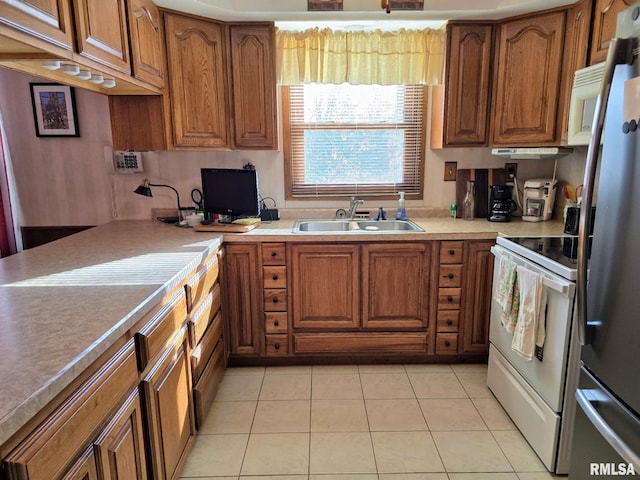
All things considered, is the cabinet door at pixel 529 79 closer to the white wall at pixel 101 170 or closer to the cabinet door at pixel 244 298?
the white wall at pixel 101 170

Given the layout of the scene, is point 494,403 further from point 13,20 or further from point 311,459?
point 13,20

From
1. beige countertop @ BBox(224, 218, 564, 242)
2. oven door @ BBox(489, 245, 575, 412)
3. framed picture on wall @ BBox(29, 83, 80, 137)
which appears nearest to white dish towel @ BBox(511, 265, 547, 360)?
oven door @ BBox(489, 245, 575, 412)

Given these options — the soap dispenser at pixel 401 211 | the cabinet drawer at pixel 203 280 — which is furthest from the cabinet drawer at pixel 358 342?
the soap dispenser at pixel 401 211

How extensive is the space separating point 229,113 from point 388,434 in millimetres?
2123

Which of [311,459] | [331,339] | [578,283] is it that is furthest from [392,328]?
[578,283]

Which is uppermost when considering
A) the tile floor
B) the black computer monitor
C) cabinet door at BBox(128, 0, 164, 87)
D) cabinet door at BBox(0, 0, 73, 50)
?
cabinet door at BBox(128, 0, 164, 87)

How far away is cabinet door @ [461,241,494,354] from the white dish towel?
2.02 feet

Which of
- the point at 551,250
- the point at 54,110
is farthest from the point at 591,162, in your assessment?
the point at 54,110

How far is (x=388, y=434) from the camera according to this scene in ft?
6.64

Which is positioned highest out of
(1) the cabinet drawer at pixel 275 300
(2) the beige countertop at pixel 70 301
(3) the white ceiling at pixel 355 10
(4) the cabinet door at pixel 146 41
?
(3) the white ceiling at pixel 355 10

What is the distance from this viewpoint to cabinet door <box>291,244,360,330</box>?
8.34ft

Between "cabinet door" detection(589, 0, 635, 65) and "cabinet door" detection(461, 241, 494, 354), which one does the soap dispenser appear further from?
"cabinet door" detection(589, 0, 635, 65)

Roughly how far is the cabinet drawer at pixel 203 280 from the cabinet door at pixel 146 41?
1.04 meters

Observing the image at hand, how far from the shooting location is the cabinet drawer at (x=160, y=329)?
1309 mm
